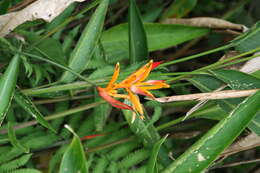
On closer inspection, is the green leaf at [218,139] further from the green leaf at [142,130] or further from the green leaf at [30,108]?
the green leaf at [30,108]

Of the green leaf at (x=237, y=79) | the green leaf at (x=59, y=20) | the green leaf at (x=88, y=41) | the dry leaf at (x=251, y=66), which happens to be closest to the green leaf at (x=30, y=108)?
the green leaf at (x=88, y=41)

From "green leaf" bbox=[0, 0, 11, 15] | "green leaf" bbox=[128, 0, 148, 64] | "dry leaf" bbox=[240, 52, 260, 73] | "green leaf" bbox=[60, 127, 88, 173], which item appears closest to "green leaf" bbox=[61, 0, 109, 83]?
"green leaf" bbox=[128, 0, 148, 64]

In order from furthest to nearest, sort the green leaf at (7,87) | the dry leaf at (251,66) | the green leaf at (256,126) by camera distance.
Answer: the dry leaf at (251,66) → the green leaf at (256,126) → the green leaf at (7,87)

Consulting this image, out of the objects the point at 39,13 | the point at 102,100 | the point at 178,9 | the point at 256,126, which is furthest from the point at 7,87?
the point at 178,9

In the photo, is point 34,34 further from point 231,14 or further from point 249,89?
point 231,14

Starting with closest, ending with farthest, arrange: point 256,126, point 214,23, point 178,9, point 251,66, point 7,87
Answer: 1. point 7,87
2. point 256,126
3. point 251,66
4. point 214,23
5. point 178,9

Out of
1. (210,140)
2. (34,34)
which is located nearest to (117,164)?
(210,140)

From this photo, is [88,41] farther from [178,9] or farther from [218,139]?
[178,9]
